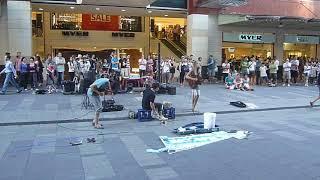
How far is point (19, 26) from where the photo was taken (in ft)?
75.6

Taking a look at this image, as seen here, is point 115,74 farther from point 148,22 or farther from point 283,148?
point 148,22

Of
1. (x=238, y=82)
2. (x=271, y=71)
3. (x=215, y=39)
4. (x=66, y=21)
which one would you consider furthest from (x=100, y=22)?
(x=238, y=82)

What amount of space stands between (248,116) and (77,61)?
32.1 ft

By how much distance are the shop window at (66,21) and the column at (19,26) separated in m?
8.59

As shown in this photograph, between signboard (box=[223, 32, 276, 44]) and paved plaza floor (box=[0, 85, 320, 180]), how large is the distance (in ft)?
41.9

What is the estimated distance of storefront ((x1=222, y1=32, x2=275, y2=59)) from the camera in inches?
1125

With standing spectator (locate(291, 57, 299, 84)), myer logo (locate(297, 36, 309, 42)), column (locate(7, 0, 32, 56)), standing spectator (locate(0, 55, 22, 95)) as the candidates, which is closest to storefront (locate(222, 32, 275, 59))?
myer logo (locate(297, 36, 309, 42))

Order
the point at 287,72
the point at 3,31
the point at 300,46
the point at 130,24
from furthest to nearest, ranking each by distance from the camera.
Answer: the point at 130,24
the point at 300,46
the point at 287,72
the point at 3,31

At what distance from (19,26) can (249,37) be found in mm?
14755

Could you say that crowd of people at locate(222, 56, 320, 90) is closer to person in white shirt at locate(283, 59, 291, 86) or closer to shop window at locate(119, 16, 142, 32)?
person in white shirt at locate(283, 59, 291, 86)

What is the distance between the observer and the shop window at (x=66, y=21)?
3166cm

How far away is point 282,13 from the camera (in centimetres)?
2853

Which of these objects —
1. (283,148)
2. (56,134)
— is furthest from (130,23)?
(283,148)

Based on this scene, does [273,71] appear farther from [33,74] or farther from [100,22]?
[100,22]
